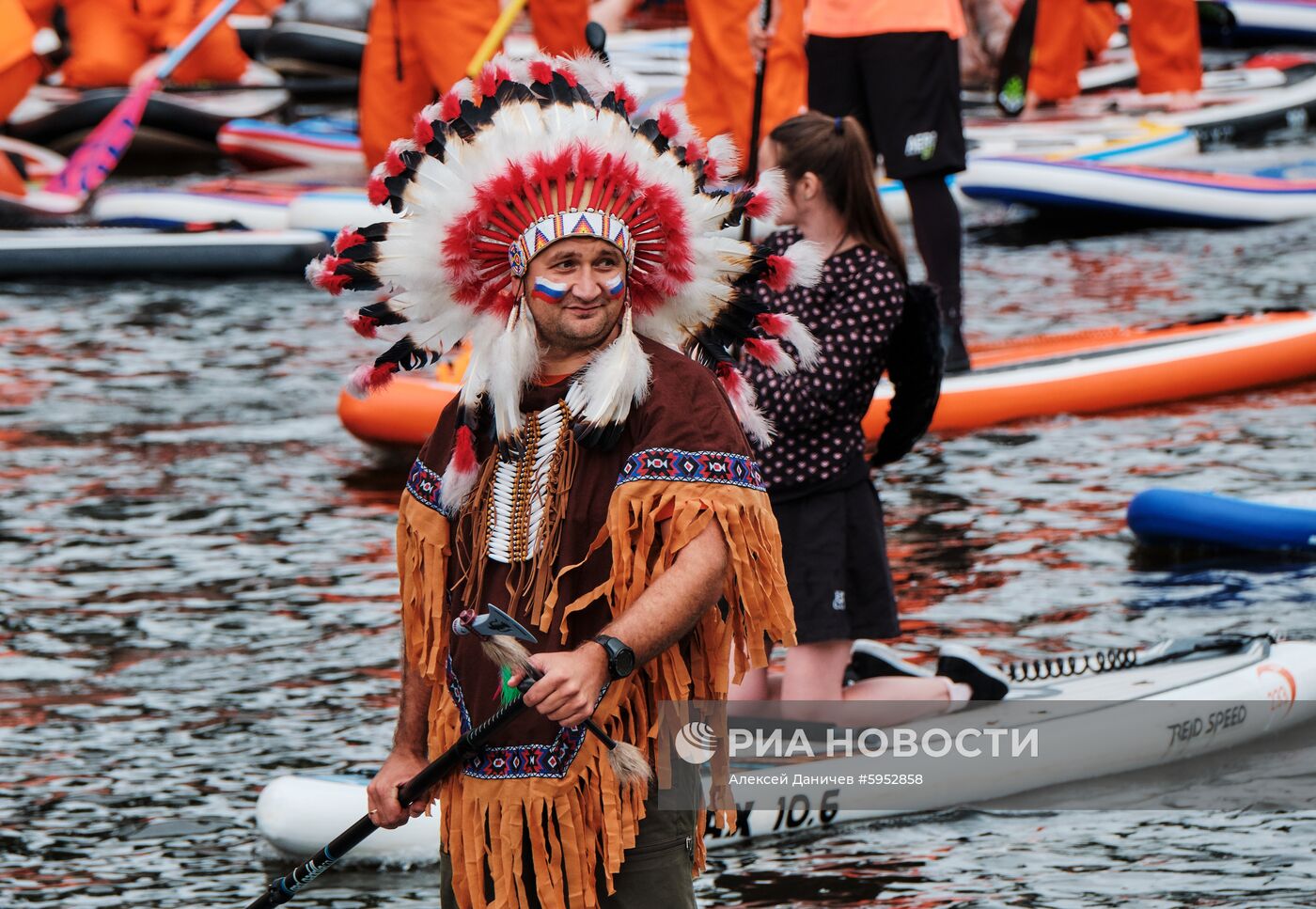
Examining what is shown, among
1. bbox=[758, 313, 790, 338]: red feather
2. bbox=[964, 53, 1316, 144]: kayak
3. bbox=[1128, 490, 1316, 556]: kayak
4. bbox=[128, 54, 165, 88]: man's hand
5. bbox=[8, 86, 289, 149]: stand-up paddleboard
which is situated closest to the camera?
bbox=[758, 313, 790, 338]: red feather

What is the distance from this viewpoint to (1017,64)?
12375 millimetres

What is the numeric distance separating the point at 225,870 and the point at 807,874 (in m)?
1.11

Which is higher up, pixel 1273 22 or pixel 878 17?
pixel 878 17

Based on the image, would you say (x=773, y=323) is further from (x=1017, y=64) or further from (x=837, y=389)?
(x=1017, y=64)

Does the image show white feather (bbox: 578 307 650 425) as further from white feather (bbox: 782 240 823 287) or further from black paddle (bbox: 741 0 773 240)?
black paddle (bbox: 741 0 773 240)

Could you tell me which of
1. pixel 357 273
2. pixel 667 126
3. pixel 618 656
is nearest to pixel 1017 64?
pixel 667 126

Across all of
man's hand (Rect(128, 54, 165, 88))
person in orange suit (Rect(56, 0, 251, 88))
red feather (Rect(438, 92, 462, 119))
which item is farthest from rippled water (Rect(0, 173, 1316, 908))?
person in orange suit (Rect(56, 0, 251, 88))

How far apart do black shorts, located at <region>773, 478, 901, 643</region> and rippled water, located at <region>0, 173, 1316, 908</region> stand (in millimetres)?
410

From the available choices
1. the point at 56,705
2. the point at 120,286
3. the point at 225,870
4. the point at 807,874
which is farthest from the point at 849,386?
the point at 120,286

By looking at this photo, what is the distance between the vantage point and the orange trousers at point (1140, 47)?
1258cm

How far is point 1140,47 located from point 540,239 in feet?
34.7

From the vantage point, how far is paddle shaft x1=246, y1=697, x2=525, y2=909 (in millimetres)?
2617

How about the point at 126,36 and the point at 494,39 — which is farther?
the point at 126,36

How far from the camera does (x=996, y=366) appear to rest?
286 inches
